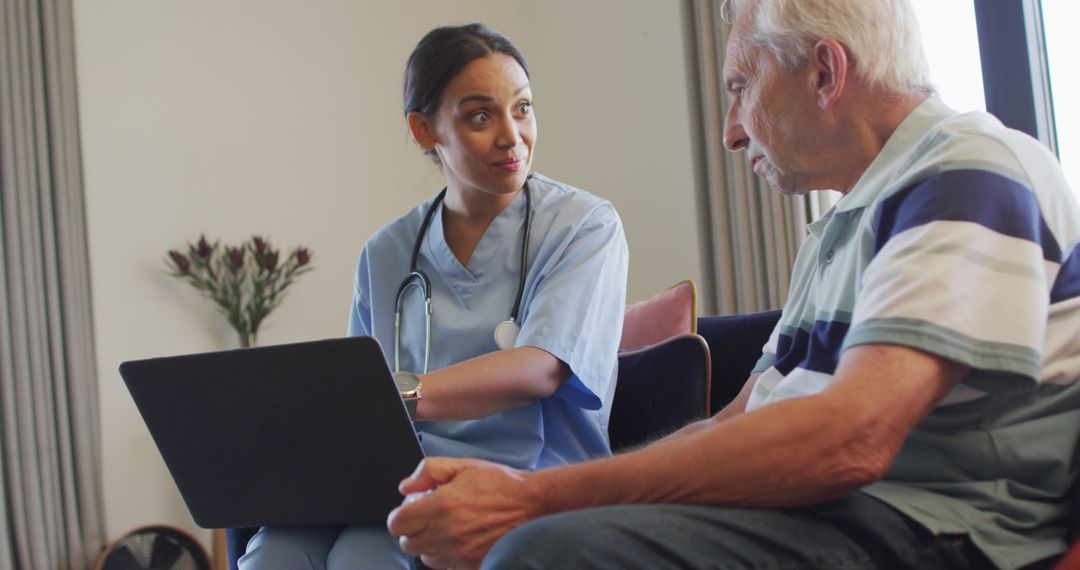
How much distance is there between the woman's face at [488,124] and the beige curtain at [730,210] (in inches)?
57.7

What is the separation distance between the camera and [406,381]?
1521mm

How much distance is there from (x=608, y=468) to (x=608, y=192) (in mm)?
3048

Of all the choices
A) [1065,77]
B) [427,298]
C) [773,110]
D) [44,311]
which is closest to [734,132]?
[773,110]

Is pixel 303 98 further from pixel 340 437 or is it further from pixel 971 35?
pixel 340 437

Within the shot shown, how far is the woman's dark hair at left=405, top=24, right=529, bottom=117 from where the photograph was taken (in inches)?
71.5

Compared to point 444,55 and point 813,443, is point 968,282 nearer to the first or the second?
point 813,443

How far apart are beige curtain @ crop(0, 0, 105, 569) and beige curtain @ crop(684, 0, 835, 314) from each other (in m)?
2.01

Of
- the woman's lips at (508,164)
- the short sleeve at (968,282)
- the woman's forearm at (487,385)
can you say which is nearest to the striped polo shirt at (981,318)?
the short sleeve at (968,282)

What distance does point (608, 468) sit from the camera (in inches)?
35.4

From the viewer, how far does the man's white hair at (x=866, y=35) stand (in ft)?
3.73

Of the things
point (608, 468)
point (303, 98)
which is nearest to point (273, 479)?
point (608, 468)

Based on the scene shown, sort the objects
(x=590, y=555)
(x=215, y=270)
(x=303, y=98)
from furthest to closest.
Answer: (x=303, y=98) < (x=215, y=270) < (x=590, y=555)

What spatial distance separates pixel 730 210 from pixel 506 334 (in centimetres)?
180

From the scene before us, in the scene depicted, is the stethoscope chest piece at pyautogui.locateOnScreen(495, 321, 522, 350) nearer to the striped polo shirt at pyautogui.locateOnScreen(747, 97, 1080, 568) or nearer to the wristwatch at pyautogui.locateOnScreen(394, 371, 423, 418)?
the wristwatch at pyautogui.locateOnScreen(394, 371, 423, 418)
